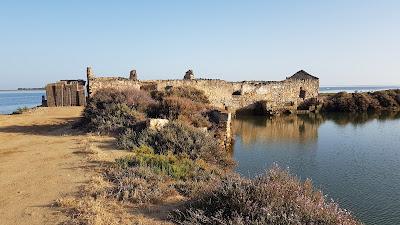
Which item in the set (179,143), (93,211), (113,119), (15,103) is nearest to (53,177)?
(93,211)

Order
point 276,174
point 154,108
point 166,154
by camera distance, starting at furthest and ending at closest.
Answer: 1. point 154,108
2. point 166,154
3. point 276,174

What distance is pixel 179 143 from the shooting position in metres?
12.2

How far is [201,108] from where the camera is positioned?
18.1 m

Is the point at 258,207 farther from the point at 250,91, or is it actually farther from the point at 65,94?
the point at 250,91

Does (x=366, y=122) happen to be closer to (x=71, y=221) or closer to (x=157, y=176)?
(x=157, y=176)

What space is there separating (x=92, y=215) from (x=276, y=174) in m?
3.42

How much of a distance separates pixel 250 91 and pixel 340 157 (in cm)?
1880

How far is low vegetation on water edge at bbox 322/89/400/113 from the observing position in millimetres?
36344

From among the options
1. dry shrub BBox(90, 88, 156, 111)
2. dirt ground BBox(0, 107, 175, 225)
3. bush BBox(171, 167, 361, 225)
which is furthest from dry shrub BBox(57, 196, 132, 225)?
dry shrub BBox(90, 88, 156, 111)

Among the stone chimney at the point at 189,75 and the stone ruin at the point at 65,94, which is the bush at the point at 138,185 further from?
the stone chimney at the point at 189,75

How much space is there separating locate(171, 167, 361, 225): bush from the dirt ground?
0.68 metres

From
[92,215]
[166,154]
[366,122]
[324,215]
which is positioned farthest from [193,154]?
[366,122]

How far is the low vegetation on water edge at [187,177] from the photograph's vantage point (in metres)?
5.89

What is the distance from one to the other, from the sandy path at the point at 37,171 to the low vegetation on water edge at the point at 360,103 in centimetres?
2711
